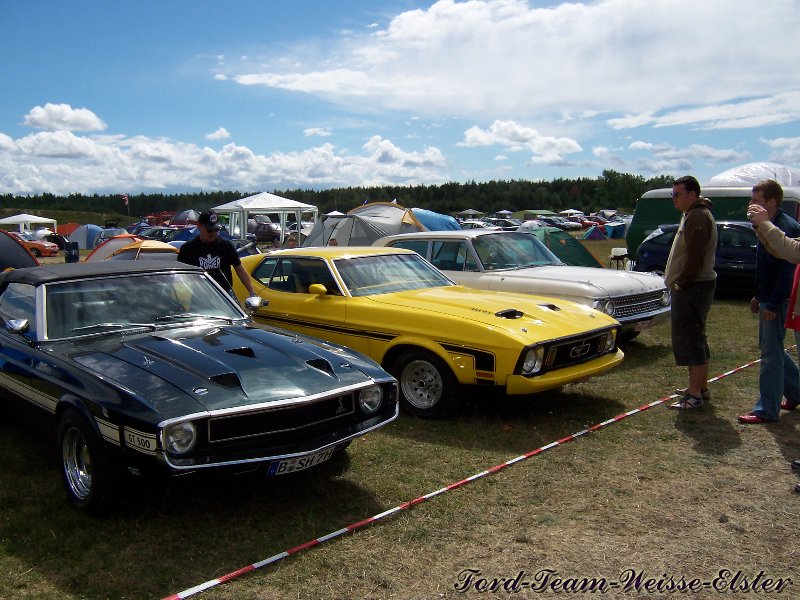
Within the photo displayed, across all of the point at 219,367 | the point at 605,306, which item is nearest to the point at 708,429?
the point at 605,306

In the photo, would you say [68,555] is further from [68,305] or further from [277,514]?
[68,305]

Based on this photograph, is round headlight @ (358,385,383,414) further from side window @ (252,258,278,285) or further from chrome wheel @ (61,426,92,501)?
side window @ (252,258,278,285)

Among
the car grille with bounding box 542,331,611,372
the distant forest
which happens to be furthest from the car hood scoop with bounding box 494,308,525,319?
the distant forest

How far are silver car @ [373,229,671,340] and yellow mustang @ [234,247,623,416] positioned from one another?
1.34m

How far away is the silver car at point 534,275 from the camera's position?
25.6 feet

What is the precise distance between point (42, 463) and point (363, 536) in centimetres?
247

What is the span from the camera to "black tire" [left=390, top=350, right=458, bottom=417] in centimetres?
549

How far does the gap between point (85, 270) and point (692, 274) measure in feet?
15.0

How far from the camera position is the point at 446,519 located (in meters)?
3.83

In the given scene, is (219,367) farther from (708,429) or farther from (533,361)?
(708,429)

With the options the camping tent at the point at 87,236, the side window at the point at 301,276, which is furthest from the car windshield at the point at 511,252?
the camping tent at the point at 87,236

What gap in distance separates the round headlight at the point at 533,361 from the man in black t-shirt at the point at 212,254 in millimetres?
2898

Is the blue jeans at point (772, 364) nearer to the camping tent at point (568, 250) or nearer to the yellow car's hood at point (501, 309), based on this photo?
the yellow car's hood at point (501, 309)

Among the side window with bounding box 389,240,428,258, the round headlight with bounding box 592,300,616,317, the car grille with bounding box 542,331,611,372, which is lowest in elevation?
the car grille with bounding box 542,331,611,372
